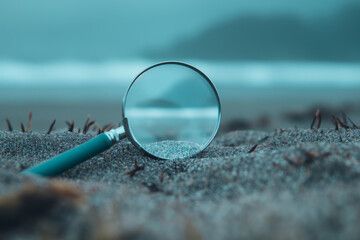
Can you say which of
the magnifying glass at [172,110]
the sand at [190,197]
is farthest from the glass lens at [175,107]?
the sand at [190,197]

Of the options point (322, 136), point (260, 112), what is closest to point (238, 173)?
point (322, 136)

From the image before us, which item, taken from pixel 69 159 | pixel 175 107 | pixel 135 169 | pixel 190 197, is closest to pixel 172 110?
pixel 175 107

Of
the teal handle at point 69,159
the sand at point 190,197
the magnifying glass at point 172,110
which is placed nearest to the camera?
the sand at point 190,197

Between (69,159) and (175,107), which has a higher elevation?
(175,107)

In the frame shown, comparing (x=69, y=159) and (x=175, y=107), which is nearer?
(x=69, y=159)

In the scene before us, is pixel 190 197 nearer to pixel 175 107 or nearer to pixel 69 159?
pixel 69 159

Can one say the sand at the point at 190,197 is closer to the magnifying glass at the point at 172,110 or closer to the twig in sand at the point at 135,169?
the twig in sand at the point at 135,169

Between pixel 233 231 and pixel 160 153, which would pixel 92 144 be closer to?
pixel 160 153

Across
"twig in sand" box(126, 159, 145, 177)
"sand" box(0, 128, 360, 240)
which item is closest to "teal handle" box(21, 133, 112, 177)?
"sand" box(0, 128, 360, 240)
